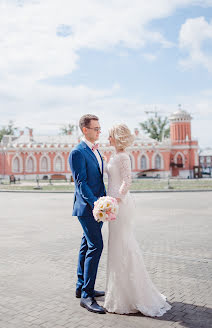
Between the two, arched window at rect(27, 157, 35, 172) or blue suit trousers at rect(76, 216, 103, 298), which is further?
arched window at rect(27, 157, 35, 172)

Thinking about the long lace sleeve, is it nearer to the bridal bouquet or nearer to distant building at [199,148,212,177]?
the bridal bouquet

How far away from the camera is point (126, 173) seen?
13.6 feet

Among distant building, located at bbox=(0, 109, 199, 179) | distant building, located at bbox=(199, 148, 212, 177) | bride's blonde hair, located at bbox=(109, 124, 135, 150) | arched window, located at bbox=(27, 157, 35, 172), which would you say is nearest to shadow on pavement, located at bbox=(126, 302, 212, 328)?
bride's blonde hair, located at bbox=(109, 124, 135, 150)

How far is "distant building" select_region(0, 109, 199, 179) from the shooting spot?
54.5 metres

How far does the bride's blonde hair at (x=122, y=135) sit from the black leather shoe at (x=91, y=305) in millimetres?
1776

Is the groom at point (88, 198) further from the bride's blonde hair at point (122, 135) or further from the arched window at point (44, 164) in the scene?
the arched window at point (44, 164)

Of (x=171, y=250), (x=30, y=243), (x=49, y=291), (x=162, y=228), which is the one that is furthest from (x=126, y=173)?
(x=162, y=228)

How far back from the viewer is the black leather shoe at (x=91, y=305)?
159 inches

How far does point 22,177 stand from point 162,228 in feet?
154

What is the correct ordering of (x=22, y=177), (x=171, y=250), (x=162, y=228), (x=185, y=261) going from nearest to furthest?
(x=185, y=261) → (x=171, y=250) → (x=162, y=228) → (x=22, y=177)

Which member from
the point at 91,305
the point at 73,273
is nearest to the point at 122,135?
the point at 91,305

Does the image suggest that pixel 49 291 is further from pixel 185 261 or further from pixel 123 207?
pixel 185 261

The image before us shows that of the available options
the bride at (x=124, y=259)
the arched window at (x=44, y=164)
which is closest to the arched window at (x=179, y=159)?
the arched window at (x=44, y=164)

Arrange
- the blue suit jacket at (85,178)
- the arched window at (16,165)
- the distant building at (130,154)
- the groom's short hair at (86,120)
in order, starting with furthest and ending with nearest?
the distant building at (130,154) < the arched window at (16,165) < the groom's short hair at (86,120) < the blue suit jacket at (85,178)
